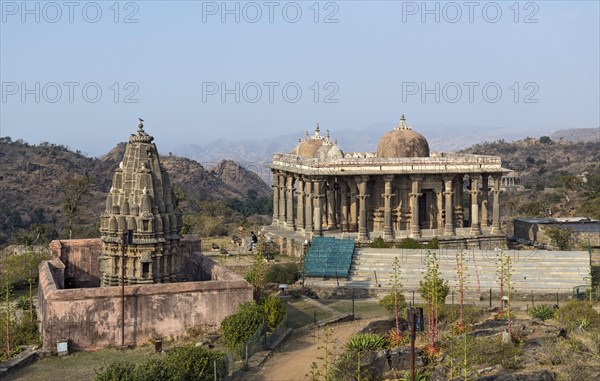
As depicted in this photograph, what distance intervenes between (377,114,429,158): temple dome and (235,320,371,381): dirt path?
61.9 ft

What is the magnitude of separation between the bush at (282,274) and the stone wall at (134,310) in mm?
10420

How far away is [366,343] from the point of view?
2519 centimetres

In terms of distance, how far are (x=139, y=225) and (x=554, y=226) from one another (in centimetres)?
3004

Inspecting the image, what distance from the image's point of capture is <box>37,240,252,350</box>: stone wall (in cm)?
2550

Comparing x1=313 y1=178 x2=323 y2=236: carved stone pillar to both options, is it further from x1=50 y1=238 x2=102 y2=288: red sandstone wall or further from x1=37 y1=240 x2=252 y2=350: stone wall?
x1=37 y1=240 x2=252 y2=350: stone wall

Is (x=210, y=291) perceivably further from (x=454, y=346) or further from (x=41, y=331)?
(x=454, y=346)

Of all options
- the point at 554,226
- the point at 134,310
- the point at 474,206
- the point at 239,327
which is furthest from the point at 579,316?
the point at 554,226

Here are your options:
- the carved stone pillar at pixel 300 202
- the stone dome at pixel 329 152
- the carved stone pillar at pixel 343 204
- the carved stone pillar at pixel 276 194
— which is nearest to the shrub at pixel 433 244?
the carved stone pillar at pixel 343 204

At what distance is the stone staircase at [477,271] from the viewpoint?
37.0m

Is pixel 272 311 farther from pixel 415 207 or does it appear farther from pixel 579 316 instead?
pixel 415 207

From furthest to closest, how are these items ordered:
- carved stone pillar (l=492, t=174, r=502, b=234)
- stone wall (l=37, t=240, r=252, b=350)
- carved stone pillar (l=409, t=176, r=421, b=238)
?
1. carved stone pillar (l=492, t=174, r=502, b=234)
2. carved stone pillar (l=409, t=176, r=421, b=238)
3. stone wall (l=37, t=240, r=252, b=350)

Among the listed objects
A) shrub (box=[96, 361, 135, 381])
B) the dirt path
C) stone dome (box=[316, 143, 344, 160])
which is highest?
stone dome (box=[316, 143, 344, 160])

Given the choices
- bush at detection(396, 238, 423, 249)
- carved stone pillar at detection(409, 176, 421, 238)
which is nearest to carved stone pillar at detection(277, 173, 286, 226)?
carved stone pillar at detection(409, 176, 421, 238)

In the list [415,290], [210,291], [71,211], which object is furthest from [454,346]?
[71,211]
